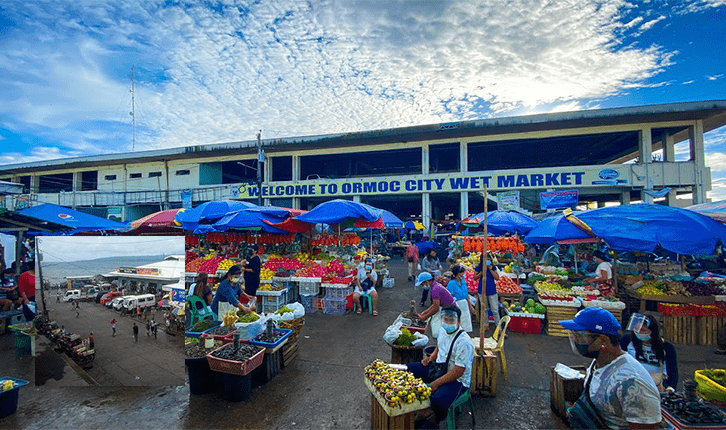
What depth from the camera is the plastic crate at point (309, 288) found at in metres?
8.82

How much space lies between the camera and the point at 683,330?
6.47m

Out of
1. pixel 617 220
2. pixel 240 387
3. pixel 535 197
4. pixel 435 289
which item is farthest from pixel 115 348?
pixel 535 197

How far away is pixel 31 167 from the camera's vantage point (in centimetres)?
2952

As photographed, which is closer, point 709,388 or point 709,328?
point 709,388

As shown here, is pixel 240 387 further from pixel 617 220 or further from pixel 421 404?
pixel 617 220

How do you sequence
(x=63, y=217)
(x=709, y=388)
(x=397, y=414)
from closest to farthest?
(x=397, y=414)
(x=709, y=388)
(x=63, y=217)

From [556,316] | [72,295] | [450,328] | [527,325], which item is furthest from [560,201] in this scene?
[72,295]

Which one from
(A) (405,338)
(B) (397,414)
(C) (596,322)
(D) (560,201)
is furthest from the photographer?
(D) (560,201)

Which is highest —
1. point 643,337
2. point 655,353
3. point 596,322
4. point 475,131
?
point 475,131

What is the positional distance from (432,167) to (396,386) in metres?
26.6

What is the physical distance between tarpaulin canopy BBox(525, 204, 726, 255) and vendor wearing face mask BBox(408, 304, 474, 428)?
15.5ft

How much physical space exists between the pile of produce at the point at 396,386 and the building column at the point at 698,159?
73.2 feet

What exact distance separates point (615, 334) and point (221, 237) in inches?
447

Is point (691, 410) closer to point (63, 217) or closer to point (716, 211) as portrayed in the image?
point (716, 211)
